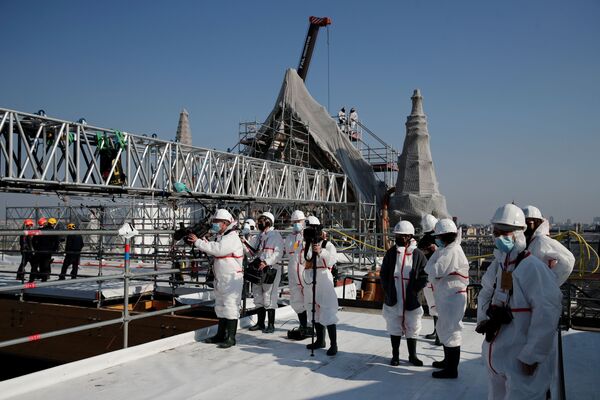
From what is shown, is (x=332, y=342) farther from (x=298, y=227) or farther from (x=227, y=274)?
(x=298, y=227)

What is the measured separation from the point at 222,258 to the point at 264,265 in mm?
951

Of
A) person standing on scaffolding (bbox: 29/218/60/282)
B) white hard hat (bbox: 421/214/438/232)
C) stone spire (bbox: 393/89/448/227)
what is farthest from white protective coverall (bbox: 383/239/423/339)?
stone spire (bbox: 393/89/448/227)

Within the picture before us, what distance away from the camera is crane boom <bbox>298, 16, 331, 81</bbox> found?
143 ft

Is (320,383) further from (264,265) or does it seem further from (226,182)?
(226,182)

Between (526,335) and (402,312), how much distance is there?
225 cm

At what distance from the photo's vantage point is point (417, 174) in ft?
93.1

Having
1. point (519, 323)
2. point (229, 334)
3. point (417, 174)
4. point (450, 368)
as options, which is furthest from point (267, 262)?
point (417, 174)

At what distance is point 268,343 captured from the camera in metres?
6.89

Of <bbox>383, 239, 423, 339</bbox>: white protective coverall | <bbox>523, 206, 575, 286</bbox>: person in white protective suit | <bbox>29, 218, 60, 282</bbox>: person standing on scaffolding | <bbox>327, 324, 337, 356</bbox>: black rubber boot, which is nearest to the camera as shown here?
<bbox>523, 206, 575, 286</bbox>: person in white protective suit

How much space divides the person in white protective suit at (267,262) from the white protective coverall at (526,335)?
413cm

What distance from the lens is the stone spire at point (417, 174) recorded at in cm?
2795

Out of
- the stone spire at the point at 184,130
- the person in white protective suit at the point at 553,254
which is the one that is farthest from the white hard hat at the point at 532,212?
the stone spire at the point at 184,130

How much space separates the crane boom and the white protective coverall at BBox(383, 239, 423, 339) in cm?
3951

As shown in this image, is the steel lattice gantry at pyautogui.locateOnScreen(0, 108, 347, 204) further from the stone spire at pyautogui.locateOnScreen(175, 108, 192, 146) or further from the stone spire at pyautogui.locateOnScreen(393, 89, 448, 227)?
the stone spire at pyautogui.locateOnScreen(175, 108, 192, 146)
